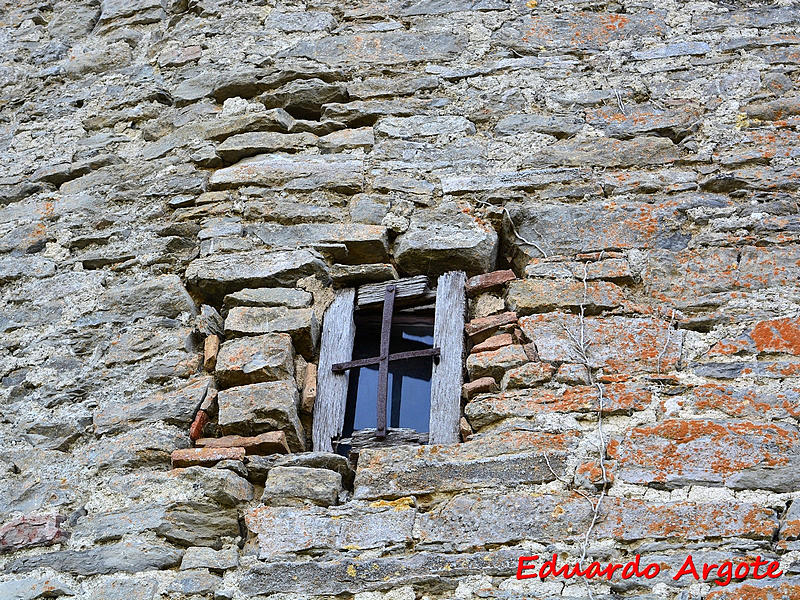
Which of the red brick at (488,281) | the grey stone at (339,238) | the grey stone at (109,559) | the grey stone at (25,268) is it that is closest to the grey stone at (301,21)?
the grey stone at (339,238)

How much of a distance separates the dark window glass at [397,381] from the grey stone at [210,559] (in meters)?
0.54

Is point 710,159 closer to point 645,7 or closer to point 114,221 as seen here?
point 645,7

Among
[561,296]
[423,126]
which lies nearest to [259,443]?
[561,296]

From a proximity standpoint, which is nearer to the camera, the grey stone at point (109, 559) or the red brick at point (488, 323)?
the grey stone at point (109, 559)

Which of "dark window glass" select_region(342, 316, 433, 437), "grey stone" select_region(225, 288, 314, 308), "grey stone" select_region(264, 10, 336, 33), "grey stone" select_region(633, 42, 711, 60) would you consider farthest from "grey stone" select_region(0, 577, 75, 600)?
"grey stone" select_region(633, 42, 711, 60)

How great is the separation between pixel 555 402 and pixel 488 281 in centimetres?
53

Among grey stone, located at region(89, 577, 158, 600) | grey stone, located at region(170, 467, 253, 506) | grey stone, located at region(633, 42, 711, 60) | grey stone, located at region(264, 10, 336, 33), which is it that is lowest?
grey stone, located at region(89, 577, 158, 600)

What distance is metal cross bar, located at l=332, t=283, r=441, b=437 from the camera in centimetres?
299

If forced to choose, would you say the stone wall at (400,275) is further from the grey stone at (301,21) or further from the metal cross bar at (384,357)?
the metal cross bar at (384,357)

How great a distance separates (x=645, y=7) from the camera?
12.7ft

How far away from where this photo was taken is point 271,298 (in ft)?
10.4

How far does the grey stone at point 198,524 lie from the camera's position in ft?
8.63

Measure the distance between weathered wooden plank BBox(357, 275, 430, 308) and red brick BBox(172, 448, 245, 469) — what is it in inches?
25.2

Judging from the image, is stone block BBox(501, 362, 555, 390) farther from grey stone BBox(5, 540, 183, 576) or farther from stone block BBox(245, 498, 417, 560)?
grey stone BBox(5, 540, 183, 576)
